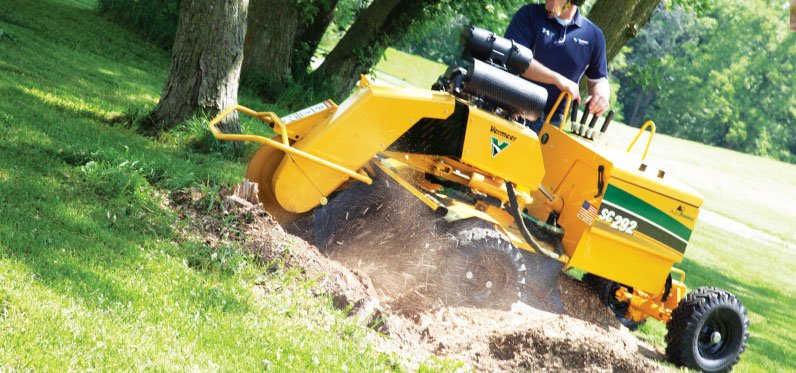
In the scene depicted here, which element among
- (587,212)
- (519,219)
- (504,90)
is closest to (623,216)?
(587,212)

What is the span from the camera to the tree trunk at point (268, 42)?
12.4 metres

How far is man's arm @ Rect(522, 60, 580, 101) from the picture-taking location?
657 centimetres

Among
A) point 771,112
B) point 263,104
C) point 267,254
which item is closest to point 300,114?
point 267,254

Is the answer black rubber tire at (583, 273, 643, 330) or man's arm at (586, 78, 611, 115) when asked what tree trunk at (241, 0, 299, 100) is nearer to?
man's arm at (586, 78, 611, 115)

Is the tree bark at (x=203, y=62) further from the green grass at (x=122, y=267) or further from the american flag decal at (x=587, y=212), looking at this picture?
the american flag decal at (x=587, y=212)

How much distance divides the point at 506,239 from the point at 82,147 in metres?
3.13

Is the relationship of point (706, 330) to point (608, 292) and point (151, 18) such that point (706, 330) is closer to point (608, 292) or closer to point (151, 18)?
point (608, 292)

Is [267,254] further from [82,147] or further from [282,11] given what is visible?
[282,11]

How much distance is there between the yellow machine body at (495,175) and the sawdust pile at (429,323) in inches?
16.1

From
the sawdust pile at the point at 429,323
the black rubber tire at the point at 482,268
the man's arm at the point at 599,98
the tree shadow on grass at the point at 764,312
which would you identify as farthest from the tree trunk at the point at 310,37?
the black rubber tire at the point at 482,268

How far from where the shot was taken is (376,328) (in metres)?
5.20

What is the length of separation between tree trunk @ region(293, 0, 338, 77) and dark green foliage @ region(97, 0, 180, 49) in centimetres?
230

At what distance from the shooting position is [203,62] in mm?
7715

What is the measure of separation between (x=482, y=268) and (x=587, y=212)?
3.14ft
